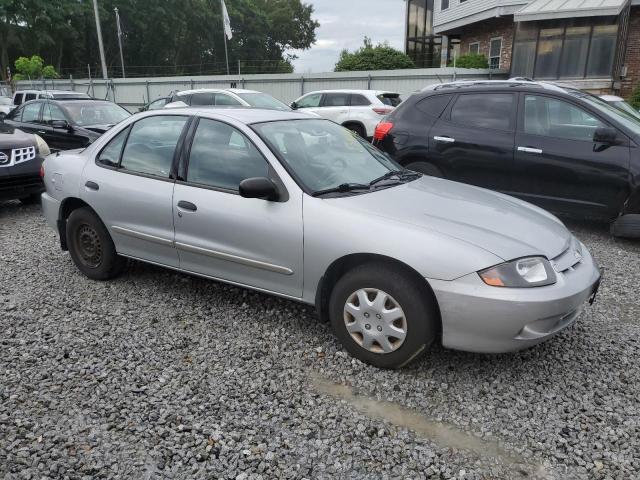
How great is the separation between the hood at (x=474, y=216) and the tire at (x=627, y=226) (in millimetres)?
2394

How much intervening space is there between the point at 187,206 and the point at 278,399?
5.18 ft

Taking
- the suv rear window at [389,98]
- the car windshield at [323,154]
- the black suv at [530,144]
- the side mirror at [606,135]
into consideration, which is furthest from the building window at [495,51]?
the car windshield at [323,154]

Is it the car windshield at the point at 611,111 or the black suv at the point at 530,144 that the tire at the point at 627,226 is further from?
the car windshield at the point at 611,111

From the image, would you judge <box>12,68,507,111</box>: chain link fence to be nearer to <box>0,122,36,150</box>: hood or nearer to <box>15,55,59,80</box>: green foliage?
<box>15,55,59,80</box>: green foliage

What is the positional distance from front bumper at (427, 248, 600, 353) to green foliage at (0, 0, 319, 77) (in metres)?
38.9

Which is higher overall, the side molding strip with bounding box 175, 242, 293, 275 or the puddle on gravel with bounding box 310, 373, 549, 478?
the side molding strip with bounding box 175, 242, 293, 275

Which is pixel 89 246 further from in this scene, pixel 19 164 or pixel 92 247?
pixel 19 164

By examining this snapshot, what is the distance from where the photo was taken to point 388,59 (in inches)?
995

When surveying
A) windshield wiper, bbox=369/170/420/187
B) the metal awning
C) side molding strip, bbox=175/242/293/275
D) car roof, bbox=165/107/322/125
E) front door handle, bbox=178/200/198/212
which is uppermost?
the metal awning

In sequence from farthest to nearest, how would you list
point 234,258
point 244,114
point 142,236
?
point 142,236
point 244,114
point 234,258

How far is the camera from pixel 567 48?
19.7 m

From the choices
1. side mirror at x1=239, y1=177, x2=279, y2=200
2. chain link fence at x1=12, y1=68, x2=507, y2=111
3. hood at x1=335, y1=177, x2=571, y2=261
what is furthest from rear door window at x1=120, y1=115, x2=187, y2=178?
chain link fence at x1=12, y1=68, x2=507, y2=111

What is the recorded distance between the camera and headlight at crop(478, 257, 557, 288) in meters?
2.84

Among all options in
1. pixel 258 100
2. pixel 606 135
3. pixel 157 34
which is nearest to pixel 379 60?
pixel 258 100
